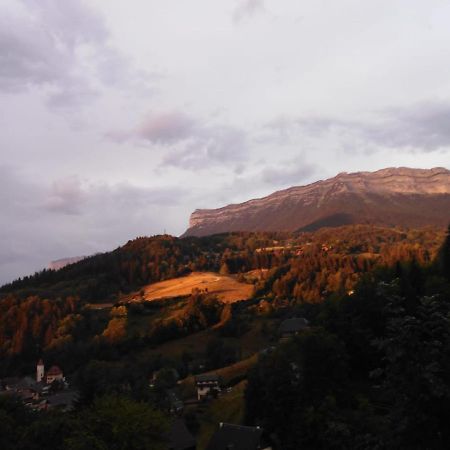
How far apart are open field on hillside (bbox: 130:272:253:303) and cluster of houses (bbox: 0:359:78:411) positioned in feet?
148

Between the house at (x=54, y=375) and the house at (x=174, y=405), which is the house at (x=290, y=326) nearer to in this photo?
the house at (x=174, y=405)

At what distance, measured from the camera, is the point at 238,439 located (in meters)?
38.6

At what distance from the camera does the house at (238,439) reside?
37150mm

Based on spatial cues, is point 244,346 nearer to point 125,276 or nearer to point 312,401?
point 312,401

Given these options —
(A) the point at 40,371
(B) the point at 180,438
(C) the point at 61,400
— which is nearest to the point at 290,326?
(C) the point at 61,400

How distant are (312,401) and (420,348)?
30266mm

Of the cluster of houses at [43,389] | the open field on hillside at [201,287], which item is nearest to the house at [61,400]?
the cluster of houses at [43,389]

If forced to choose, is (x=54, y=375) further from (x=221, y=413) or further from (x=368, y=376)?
(x=368, y=376)

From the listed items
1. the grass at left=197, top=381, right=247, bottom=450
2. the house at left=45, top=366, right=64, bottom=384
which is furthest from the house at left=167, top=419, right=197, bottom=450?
the house at left=45, top=366, right=64, bottom=384

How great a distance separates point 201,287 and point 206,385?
8823cm

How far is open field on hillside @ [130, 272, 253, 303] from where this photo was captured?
140 meters

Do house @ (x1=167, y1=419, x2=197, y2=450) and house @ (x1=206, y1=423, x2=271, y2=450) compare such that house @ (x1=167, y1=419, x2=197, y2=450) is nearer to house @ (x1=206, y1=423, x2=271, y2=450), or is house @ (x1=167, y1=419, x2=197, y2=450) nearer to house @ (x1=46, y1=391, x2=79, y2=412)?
house @ (x1=206, y1=423, x2=271, y2=450)

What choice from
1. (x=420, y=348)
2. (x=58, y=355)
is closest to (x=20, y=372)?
(x=58, y=355)

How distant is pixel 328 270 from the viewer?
134 m
